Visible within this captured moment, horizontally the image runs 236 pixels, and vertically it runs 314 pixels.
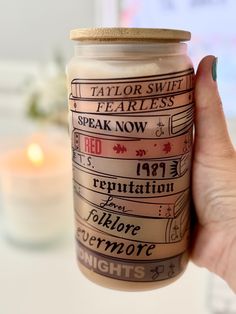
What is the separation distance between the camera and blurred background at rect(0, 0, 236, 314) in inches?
18.3

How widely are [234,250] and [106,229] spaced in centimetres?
13

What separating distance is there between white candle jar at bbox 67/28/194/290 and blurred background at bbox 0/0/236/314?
0.45ft

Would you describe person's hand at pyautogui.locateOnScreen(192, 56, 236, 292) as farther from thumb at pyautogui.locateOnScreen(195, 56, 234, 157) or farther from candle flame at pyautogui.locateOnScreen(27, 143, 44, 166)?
candle flame at pyautogui.locateOnScreen(27, 143, 44, 166)

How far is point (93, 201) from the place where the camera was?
33cm

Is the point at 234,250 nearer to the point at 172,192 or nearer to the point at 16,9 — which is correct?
the point at 172,192

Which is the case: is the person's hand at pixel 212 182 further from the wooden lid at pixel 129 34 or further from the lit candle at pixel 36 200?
the lit candle at pixel 36 200

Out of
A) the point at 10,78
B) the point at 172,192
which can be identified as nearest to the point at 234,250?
the point at 172,192

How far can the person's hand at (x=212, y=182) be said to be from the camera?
1.10 ft

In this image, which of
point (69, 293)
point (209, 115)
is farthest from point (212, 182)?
point (69, 293)

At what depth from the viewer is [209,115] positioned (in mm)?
344

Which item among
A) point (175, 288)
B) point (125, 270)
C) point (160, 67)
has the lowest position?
point (175, 288)

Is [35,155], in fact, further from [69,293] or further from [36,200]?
[69,293]

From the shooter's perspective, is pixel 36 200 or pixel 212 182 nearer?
pixel 212 182

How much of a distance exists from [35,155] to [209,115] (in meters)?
0.32
